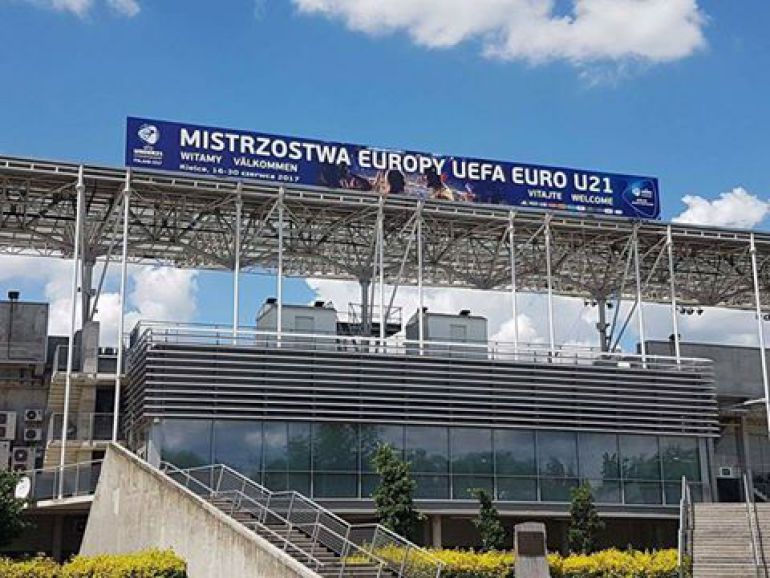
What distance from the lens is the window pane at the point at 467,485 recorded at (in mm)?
35969

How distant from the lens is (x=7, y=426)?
149 ft

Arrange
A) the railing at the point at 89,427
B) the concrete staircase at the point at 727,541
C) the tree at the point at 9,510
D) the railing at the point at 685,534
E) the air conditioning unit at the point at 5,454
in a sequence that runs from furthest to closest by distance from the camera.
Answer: the air conditioning unit at the point at 5,454 < the railing at the point at 89,427 < the tree at the point at 9,510 < the concrete staircase at the point at 727,541 < the railing at the point at 685,534

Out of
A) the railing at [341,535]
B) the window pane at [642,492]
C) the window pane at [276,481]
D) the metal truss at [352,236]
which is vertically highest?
the metal truss at [352,236]

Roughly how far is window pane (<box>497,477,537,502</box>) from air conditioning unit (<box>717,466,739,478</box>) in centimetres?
1286

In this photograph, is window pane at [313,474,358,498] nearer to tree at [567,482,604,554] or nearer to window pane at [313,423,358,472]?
window pane at [313,423,358,472]

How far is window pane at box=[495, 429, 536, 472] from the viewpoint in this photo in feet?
121

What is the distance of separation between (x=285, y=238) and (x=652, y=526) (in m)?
18.2

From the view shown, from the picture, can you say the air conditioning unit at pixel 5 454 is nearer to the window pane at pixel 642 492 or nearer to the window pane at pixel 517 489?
the window pane at pixel 517 489

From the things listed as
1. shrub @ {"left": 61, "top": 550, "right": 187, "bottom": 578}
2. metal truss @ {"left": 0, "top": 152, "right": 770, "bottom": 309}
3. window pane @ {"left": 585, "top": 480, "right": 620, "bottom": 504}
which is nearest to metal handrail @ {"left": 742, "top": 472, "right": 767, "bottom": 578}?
window pane @ {"left": 585, "top": 480, "right": 620, "bottom": 504}

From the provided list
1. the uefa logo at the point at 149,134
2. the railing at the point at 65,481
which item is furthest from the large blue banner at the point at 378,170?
the railing at the point at 65,481

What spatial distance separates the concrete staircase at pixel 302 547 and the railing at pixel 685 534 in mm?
10940

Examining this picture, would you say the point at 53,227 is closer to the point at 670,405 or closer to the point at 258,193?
the point at 258,193

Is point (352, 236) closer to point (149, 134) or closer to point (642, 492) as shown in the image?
point (149, 134)

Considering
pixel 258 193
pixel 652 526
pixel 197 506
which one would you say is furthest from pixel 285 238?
pixel 197 506
